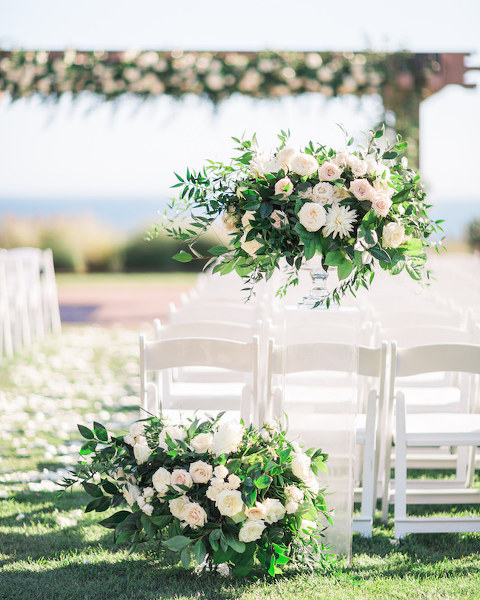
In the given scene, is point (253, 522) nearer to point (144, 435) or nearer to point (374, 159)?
point (144, 435)

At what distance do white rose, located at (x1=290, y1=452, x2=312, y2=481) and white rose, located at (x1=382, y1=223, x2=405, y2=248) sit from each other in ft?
2.73

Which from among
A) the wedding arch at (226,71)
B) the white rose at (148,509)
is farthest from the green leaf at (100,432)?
the wedding arch at (226,71)

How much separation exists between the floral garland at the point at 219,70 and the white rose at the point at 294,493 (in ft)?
21.2

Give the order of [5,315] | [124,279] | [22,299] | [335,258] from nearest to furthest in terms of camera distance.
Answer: [335,258] → [5,315] → [22,299] → [124,279]

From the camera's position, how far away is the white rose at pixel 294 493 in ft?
8.31

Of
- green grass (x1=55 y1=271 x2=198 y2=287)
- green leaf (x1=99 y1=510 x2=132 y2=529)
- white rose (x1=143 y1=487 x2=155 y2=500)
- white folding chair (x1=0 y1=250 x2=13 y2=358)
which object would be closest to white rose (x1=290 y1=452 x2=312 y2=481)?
white rose (x1=143 y1=487 x2=155 y2=500)

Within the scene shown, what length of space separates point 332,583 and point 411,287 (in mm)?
4781

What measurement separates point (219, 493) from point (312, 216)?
1031 mm

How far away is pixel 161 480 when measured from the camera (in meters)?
2.58

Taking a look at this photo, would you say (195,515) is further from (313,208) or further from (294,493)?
(313,208)

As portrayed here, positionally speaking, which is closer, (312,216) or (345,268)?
(312,216)

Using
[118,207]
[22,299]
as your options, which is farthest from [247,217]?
[118,207]

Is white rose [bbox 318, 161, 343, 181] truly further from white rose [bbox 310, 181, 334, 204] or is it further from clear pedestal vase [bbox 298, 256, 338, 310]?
clear pedestal vase [bbox 298, 256, 338, 310]

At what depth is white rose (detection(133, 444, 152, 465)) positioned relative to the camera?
8.76 feet
